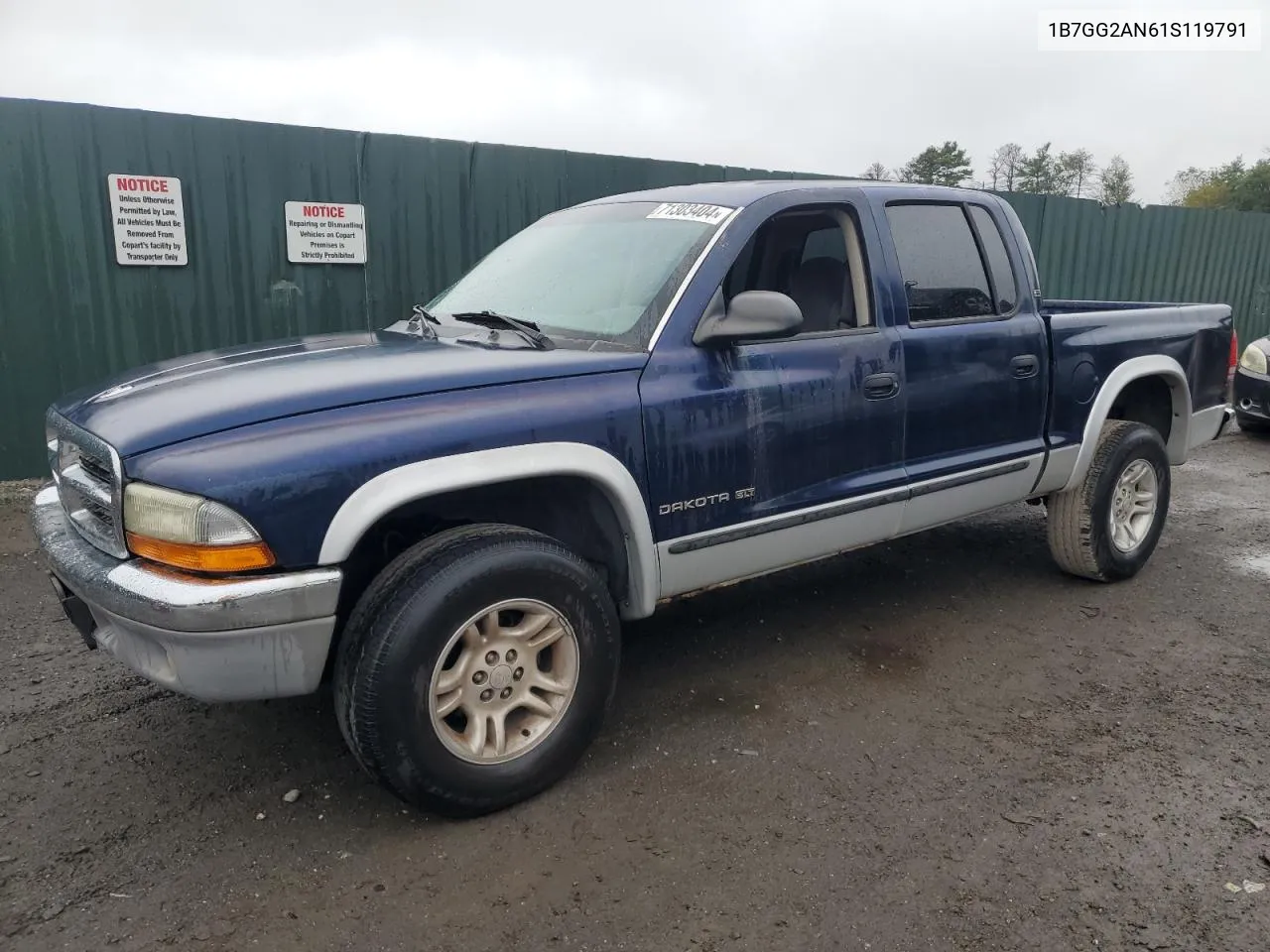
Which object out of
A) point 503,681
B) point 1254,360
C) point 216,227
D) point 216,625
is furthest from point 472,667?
point 1254,360

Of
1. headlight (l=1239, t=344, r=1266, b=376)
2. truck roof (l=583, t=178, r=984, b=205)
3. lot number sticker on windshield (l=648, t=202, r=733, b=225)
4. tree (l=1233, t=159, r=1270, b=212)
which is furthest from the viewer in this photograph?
tree (l=1233, t=159, r=1270, b=212)

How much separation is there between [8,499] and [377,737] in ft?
15.8

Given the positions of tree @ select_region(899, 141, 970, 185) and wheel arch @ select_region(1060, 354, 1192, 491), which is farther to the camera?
tree @ select_region(899, 141, 970, 185)

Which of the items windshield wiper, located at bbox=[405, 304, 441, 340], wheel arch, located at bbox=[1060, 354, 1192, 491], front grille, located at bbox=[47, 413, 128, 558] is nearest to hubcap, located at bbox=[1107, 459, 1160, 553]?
wheel arch, located at bbox=[1060, 354, 1192, 491]

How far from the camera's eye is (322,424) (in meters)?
2.41

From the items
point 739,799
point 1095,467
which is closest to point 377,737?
point 739,799

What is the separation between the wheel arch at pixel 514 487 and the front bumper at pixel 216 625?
15 centimetres

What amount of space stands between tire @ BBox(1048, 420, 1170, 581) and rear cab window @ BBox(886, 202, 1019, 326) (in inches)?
40.9

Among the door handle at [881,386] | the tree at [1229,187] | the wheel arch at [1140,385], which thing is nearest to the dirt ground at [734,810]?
the wheel arch at [1140,385]

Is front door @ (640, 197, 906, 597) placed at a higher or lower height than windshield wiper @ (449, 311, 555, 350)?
lower

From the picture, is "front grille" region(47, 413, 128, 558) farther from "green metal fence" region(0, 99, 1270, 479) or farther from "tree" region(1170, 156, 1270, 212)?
"tree" region(1170, 156, 1270, 212)

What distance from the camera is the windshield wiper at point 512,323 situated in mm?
3062

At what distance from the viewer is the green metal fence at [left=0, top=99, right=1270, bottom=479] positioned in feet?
19.6

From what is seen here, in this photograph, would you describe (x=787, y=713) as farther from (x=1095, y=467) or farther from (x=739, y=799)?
(x=1095, y=467)
